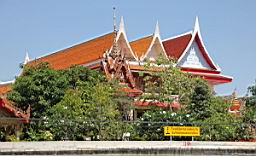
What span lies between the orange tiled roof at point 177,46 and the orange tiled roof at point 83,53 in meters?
4.87

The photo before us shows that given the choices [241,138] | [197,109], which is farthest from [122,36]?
[241,138]

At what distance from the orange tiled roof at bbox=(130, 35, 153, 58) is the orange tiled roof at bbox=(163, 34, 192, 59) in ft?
6.86

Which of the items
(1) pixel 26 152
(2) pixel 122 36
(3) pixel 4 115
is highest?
(2) pixel 122 36

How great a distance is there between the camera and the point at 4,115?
22.4m

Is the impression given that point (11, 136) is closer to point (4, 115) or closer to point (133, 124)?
point (4, 115)

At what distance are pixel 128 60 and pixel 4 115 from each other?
912 cm

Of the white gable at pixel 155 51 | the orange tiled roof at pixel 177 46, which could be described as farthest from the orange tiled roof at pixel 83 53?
the orange tiled roof at pixel 177 46

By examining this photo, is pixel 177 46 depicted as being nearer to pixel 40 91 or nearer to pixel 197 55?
pixel 197 55

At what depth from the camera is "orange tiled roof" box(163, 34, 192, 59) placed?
106 feet

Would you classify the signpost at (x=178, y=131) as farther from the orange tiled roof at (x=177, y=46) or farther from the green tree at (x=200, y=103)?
the orange tiled roof at (x=177, y=46)

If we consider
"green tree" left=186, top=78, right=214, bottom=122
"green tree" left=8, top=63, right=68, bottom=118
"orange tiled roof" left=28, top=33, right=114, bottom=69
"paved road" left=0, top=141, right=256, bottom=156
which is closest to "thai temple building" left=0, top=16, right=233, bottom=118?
"orange tiled roof" left=28, top=33, right=114, bottom=69

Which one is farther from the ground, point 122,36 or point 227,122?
point 122,36

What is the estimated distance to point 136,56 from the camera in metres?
29.7

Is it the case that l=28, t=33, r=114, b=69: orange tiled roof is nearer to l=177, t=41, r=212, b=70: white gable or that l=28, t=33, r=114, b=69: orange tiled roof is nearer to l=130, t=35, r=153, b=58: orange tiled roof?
l=130, t=35, r=153, b=58: orange tiled roof
